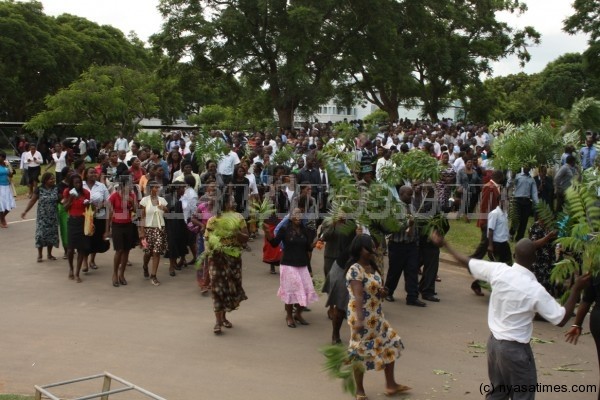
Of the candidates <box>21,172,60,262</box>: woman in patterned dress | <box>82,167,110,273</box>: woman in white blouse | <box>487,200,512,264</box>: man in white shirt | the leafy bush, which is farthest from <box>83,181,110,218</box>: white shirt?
the leafy bush

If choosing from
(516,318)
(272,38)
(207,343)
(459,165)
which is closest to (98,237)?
(207,343)

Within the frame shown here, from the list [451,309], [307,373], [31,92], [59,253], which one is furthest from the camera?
[31,92]

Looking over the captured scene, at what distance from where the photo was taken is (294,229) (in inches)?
359

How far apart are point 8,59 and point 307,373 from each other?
38.5 meters

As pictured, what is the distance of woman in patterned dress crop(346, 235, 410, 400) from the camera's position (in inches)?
265

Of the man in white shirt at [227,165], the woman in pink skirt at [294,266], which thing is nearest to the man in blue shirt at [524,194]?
the woman in pink skirt at [294,266]

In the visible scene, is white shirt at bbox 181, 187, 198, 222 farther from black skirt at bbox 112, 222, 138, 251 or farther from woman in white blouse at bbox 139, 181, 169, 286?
black skirt at bbox 112, 222, 138, 251

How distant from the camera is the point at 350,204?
8.73 metres

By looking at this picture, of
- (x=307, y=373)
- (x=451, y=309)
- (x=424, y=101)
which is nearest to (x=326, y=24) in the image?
(x=424, y=101)

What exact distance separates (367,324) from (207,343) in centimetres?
248

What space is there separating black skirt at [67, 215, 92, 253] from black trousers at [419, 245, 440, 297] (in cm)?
538

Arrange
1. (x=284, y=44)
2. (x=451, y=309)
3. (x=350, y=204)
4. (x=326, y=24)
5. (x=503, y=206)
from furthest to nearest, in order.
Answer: (x=326, y=24)
(x=284, y=44)
(x=503, y=206)
(x=451, y=309)
(x=350, y=204)

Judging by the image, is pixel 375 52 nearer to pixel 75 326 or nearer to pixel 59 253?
pixel 59 253

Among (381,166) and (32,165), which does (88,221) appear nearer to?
(381,166)
